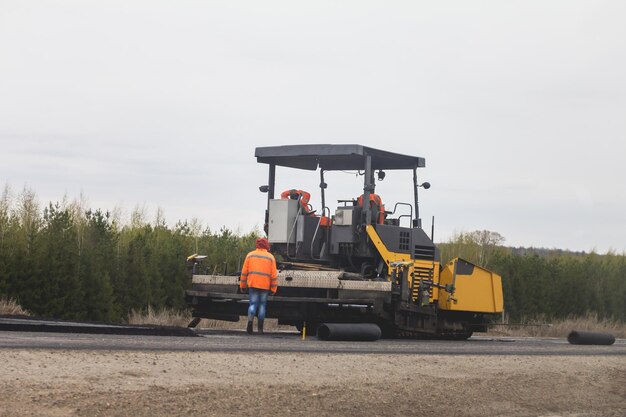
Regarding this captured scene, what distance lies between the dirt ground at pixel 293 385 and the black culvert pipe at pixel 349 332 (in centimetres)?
246

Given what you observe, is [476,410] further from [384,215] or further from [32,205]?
[32,205]

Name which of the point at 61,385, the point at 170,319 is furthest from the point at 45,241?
the point at 61,385

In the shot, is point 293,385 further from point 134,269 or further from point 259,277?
point 134,269

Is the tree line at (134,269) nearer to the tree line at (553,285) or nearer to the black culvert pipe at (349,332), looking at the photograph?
the tree line at (553,285)

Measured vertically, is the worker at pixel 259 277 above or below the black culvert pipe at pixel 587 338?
above

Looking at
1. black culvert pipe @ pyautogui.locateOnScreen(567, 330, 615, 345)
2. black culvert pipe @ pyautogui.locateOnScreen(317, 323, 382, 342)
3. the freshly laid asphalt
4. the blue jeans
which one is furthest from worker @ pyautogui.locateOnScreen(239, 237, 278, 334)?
black culvert pipe @ pyautogui.locateOnScreen(567, 330, 615, 345)

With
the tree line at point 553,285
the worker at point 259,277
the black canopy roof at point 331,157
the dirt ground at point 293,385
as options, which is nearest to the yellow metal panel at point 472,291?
the black canopy roof at point 331,157

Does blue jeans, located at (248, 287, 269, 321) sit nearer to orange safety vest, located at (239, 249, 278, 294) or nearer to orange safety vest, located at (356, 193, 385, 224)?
orange safety vest, located at (239, 249, 278, 294)

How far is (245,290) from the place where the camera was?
1975 centimetres

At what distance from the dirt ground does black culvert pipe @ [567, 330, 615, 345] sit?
19.0 ft

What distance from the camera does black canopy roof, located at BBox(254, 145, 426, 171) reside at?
2042cm

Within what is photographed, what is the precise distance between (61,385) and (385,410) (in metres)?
3.74

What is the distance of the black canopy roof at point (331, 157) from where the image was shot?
67.0 ft

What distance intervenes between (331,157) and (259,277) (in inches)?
132
